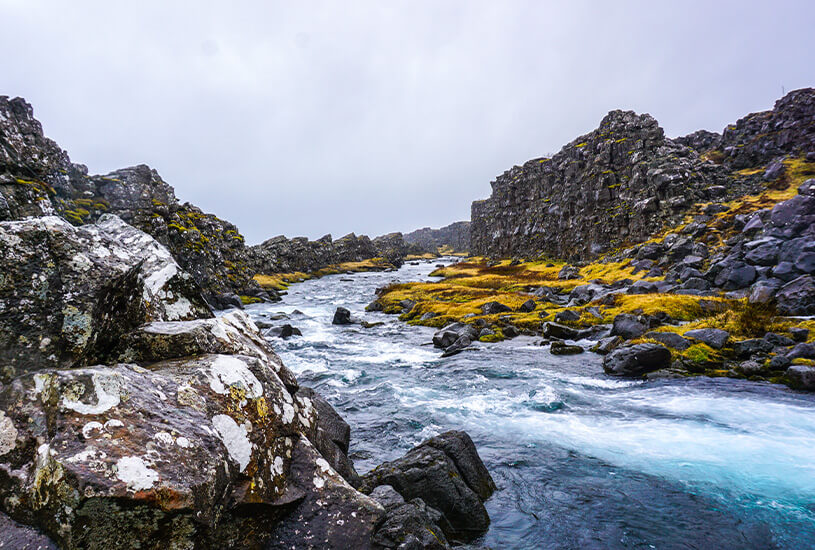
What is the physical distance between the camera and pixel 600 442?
12266 mm

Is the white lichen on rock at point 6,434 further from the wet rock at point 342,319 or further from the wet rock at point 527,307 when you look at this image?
the wet rock at point 527,307

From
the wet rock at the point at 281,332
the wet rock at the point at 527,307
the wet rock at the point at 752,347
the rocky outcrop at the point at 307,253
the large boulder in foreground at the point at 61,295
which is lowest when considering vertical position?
the wet rock at the point at 752,347

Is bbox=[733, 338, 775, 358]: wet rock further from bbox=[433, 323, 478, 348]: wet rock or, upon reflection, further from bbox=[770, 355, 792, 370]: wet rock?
bbox=[433, 323, 478, 348]: wet rock

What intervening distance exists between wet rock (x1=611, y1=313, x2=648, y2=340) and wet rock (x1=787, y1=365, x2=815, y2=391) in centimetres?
750

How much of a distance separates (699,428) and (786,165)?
75.4 metres

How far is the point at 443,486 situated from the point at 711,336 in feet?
62.9

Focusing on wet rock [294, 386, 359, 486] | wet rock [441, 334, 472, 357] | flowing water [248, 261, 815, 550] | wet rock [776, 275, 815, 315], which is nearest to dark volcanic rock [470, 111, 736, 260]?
wet rock [776, 275, 815, 315]

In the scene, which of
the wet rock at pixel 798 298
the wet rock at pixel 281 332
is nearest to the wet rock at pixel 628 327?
the wet rock at pixel 798 298

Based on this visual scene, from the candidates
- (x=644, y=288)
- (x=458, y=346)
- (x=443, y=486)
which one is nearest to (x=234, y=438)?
(x=443, y=486)

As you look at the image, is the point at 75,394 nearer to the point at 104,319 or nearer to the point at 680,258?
the point at 104,319

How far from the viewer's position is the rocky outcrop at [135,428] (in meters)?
3.74

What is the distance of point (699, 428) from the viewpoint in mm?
12883

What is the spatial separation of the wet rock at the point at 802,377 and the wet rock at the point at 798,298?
9.60 m

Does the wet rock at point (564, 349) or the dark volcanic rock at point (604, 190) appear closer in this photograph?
the wet rock at point (564, 349)
